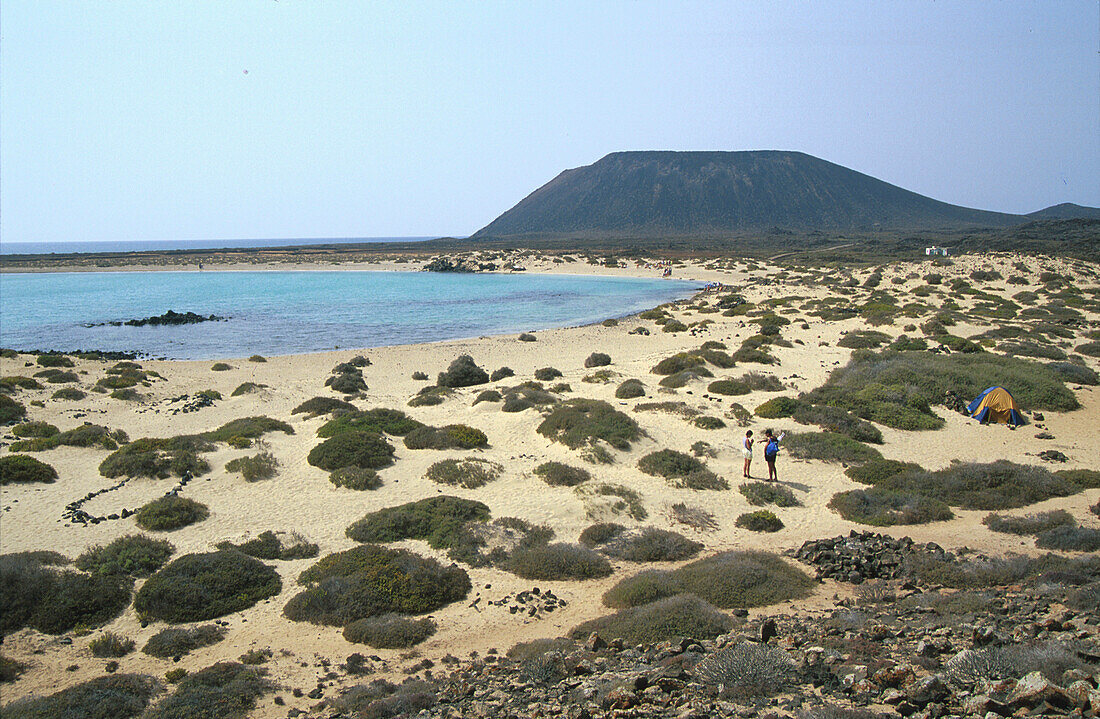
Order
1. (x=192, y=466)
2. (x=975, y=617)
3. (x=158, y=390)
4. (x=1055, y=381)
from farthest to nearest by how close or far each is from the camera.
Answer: (x=158, y=390), (x=1055, y=381), (x=192, y=466), (x=975, y=617)

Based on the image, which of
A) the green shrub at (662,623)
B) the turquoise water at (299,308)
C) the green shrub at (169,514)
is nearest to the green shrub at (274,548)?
the green shrub at (169,514)

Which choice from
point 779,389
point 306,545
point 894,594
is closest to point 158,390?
point 306,545

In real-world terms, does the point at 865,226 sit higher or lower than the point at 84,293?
higher

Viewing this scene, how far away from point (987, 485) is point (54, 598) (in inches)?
701

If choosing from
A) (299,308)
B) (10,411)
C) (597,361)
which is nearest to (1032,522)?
(597,361)

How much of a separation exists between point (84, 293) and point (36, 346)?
4350cm

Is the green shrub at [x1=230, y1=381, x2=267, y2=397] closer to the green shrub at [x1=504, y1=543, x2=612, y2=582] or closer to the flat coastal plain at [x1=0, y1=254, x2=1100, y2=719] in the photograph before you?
the flat coastal plain at [x1=0, y1=254, x2=1100, y2=719]

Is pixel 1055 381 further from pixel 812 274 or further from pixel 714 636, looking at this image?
pixel 812 274

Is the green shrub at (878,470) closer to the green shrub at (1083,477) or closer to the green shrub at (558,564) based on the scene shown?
the green shrub at (1083,477)

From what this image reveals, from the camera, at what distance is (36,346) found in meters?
39.0

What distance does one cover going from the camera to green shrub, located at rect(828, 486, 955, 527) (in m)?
12.1

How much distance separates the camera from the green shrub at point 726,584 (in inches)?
355

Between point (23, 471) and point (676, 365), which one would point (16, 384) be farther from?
point (676, 365)

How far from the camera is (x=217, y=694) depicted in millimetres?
6996
